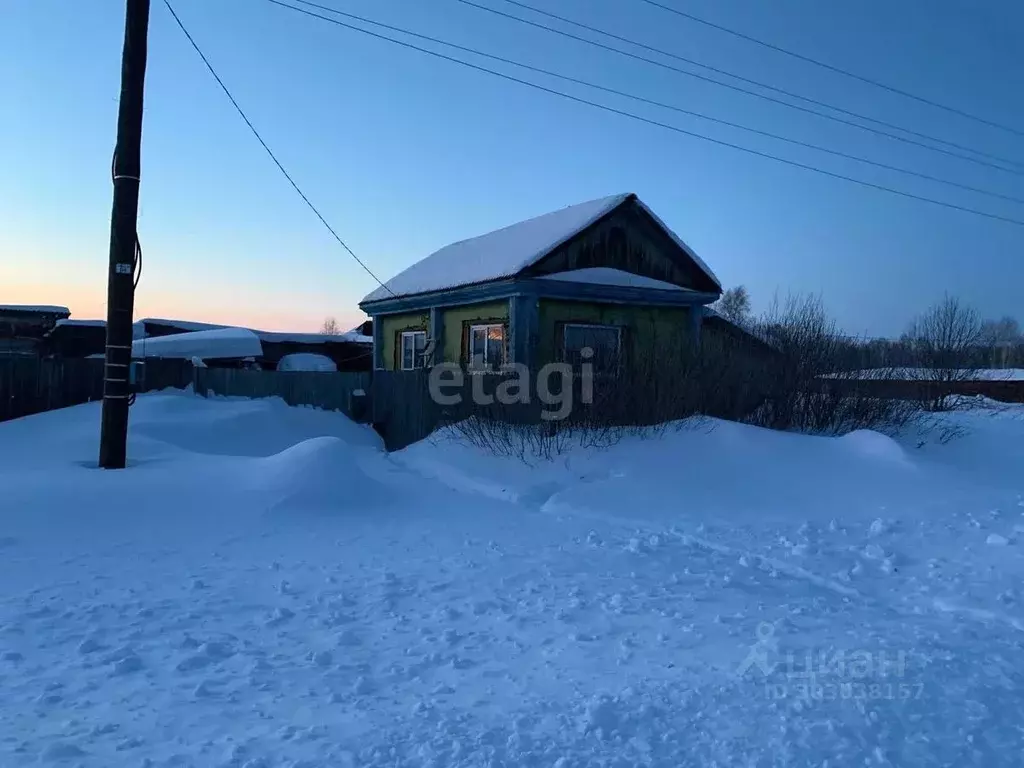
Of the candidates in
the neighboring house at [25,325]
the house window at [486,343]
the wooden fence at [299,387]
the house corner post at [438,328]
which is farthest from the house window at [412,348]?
the neighboring house at [25,325]

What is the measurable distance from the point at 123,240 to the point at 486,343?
8549 mm

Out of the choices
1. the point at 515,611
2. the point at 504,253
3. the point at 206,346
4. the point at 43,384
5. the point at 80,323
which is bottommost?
the point at 515,611

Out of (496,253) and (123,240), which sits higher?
(496,253)

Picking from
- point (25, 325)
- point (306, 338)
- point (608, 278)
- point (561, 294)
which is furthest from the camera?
point (306, 338)

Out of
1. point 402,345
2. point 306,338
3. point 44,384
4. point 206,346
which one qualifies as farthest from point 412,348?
point 306,338

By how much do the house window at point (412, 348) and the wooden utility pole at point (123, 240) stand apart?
9.58m

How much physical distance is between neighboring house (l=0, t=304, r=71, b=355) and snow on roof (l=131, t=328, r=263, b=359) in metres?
2.78

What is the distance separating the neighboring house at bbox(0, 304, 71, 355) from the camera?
77.6 feet

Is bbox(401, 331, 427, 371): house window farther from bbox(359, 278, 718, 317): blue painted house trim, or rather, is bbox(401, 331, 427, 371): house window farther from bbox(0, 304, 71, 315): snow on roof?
bbox(0, 304, 71, 315): snow on roof

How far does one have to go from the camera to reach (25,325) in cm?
2402

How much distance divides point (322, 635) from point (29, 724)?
1593mm

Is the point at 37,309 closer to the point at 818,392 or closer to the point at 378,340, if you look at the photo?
the point at 378,340

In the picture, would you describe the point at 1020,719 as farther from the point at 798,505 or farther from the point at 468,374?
the point at 468,374

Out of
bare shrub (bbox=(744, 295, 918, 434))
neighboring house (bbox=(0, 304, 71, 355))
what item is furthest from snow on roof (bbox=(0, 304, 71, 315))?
bare shrub (bbox=(744, 295, 918, 434))
